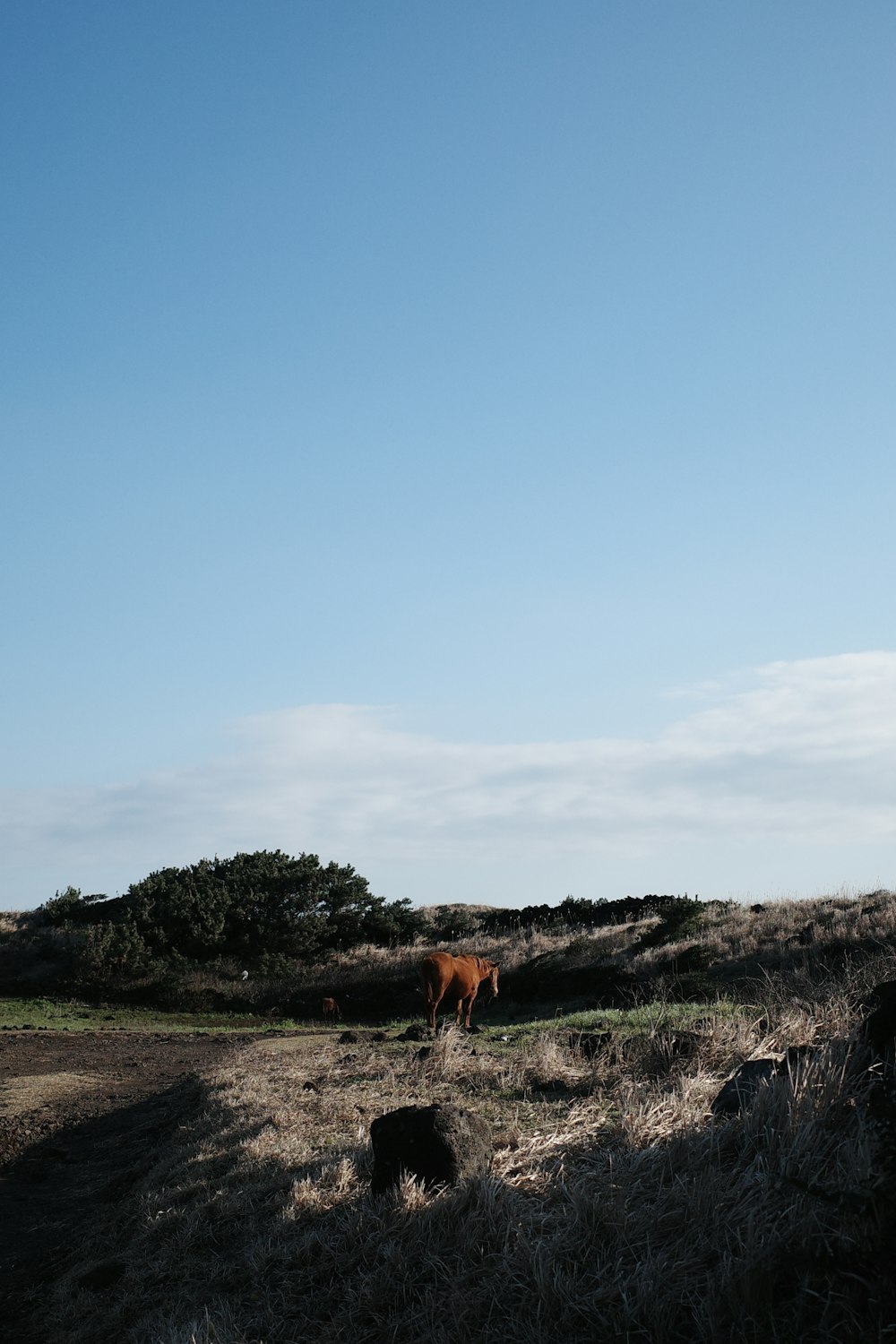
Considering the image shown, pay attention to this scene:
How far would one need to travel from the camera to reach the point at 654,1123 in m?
6.15

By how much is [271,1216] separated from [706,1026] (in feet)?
15.0

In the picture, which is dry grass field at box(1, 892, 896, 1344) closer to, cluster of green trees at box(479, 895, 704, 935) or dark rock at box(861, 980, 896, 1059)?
dark rock at box(861, 980, 896, 1059)

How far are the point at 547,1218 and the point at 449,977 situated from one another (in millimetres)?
13944

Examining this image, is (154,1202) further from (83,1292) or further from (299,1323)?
(299,1323)

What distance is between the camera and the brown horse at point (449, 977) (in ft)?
59.9

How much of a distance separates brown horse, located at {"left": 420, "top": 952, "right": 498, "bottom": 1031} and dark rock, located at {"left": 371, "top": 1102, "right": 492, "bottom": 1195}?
11320 mm

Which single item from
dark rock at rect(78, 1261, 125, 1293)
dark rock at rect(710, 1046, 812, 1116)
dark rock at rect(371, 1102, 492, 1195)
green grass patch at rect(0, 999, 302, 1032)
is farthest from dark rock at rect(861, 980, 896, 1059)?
green grass patch at rect(0, 999, 302, 1032)

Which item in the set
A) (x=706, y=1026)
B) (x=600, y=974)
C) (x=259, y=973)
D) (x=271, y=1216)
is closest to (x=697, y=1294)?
(x=271, y=1216)

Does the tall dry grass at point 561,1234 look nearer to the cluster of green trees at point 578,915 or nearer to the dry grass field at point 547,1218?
the dry grass field at point 547,1218

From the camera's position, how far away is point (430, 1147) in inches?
234

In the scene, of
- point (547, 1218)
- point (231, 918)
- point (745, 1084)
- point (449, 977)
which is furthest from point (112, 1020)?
point (547, 1218)

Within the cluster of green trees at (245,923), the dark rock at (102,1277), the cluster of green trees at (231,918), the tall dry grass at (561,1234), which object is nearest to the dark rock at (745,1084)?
the tall dry grass at (561,1234)

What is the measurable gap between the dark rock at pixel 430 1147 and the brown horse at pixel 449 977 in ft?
37.1

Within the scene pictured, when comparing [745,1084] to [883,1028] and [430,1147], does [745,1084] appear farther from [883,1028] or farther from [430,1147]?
[430,1147]
